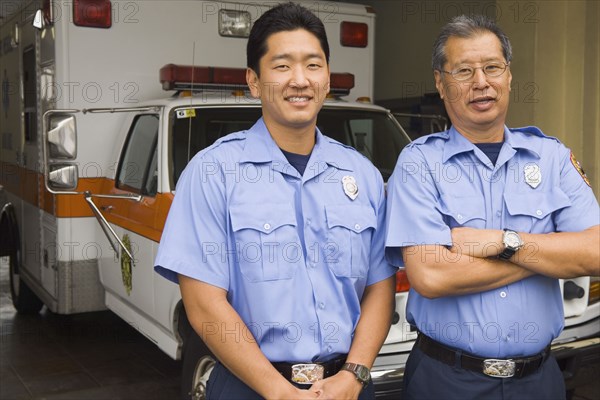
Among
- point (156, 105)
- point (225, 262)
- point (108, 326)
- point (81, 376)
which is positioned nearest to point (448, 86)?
point (225, 262)

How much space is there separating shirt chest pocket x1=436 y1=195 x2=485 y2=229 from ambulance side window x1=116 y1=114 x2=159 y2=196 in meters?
2.30

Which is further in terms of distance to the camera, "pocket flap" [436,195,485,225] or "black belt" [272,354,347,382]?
"pocket flap" [436,195,485,225]

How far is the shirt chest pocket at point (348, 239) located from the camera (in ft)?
7.17

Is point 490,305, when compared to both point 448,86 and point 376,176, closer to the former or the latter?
point 376,176

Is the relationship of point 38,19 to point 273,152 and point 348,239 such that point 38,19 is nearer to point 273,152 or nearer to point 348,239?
point 273,152

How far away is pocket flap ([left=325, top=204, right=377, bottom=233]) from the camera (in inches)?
86.5

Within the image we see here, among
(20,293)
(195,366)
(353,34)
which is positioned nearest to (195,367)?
(195,366)

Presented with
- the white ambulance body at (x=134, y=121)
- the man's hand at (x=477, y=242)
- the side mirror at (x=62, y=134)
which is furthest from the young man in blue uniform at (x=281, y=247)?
the side mirror at (x=62, y=134)

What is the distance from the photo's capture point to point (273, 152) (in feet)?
A: 7.34

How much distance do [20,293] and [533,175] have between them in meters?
5.54

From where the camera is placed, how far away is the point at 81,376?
17.1ft

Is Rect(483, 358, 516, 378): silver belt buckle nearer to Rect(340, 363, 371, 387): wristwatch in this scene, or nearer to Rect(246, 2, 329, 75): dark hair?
Rect(340, 363, 371, 387): wristwatch

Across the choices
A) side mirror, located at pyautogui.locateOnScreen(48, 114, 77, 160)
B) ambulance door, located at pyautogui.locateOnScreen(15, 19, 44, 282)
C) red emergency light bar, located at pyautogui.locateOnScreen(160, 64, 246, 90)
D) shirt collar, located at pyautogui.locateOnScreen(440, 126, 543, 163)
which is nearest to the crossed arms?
shirt collar, located at pyautogui.locateOnScreen(440, 126, 543, 163)

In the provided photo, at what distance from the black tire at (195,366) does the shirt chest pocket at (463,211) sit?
1.64 m
